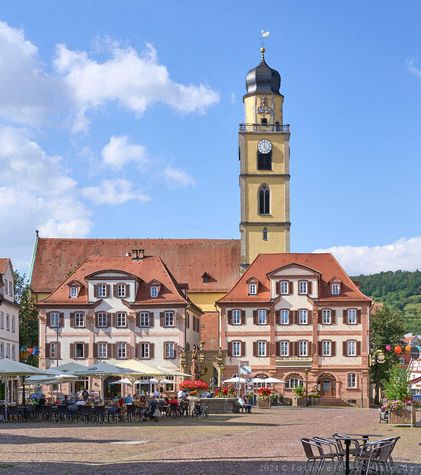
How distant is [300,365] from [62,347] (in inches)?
700

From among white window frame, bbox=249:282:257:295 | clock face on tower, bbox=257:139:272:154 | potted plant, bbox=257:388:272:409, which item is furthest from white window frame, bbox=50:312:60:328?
clock face on tower, bbox=257:139:272:154

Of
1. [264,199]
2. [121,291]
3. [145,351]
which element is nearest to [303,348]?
[145,351]

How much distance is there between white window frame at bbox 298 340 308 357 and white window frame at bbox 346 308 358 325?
3.59 metres

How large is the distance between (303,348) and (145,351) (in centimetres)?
1183

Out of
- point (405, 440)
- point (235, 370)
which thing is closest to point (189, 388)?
point (235, 370)

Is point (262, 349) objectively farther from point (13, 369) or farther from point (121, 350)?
point (13, 369)

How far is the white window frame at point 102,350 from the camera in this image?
77.4 m

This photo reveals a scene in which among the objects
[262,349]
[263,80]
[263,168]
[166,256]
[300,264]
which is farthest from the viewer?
[263,80]

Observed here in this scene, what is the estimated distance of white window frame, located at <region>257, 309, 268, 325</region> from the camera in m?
78.2

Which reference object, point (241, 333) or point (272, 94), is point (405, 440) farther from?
point (272, 94)

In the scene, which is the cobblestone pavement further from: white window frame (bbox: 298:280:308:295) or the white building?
white window frame (bbox: 298:280:308:295)

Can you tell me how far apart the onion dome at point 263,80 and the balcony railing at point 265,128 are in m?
3.27

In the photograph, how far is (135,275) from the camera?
257 feet

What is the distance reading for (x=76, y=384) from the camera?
75938 mm
